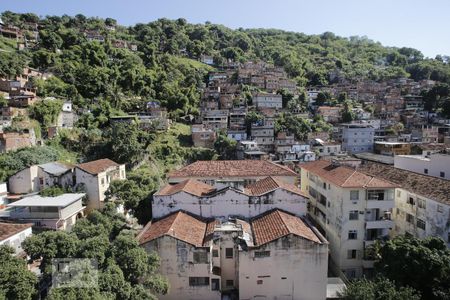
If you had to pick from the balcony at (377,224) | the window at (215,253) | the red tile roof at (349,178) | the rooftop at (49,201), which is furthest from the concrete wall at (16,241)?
the balcony at (377,224)

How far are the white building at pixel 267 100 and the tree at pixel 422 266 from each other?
6289cm

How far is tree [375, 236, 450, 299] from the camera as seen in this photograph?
59.5 ft

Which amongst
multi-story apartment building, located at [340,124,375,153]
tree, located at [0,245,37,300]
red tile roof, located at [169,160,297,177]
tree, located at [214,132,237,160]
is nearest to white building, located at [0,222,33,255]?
tree, located at [0,245,37,300]

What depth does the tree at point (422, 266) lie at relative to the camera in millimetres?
18125

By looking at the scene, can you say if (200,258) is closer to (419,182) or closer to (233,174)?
(233,174)

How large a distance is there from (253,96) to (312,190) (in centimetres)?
5397

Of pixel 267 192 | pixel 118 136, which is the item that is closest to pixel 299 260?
pixel 267 192

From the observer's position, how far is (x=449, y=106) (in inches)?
2992

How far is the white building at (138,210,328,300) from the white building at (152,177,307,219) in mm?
3331

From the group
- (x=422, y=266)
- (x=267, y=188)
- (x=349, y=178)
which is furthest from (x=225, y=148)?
(x=422, y=266)

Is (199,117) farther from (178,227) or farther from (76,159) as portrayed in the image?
(178,227)

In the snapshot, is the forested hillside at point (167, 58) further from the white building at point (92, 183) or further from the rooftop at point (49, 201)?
the rooftop at point (49, 201)

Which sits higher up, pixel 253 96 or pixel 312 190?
pixel 253 96

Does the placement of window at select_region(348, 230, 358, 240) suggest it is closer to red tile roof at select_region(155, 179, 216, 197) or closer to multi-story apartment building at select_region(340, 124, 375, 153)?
red tile roof at select_region(155, 179, 216, 197)
